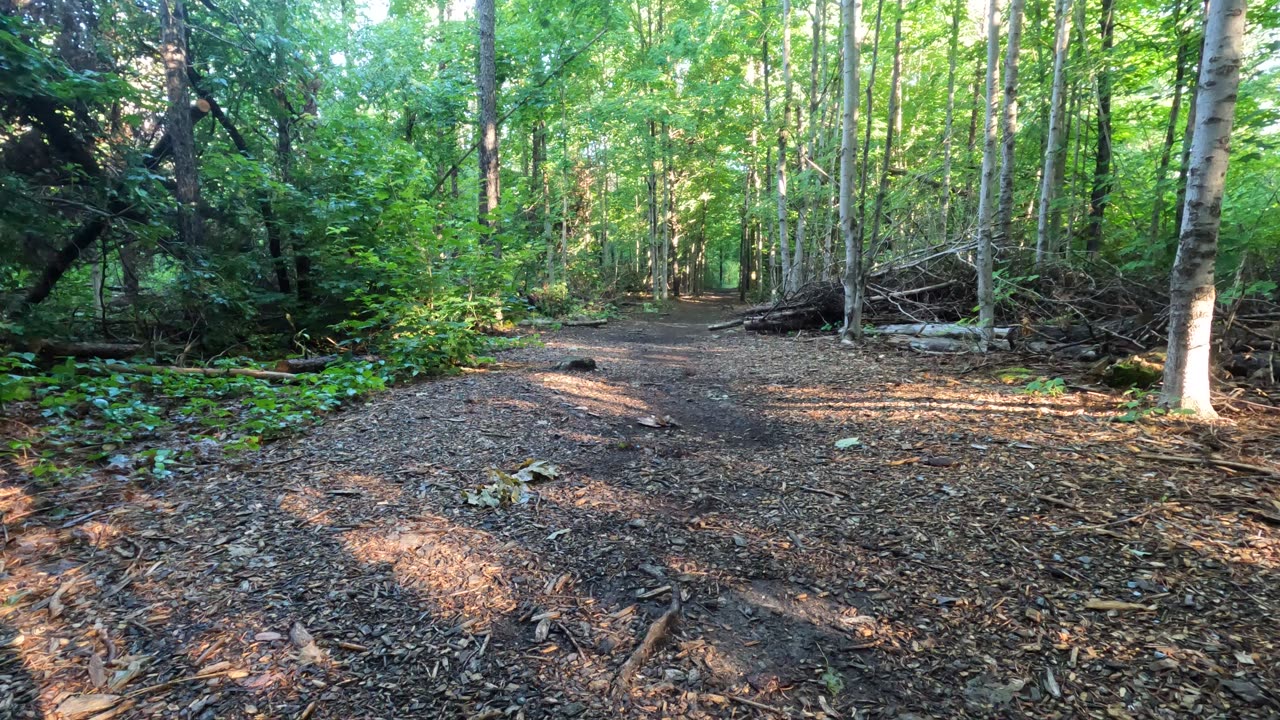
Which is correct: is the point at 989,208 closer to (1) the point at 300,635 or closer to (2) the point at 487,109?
(1) the point at 300,635

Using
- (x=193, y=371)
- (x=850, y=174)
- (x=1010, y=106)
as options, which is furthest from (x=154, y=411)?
(x=1010, y=106)

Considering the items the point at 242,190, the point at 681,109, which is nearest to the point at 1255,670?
the point at 242,190

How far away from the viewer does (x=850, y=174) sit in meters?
9.80

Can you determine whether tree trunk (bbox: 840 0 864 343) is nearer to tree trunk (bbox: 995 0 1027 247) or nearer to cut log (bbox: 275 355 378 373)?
tree trunk (bbox: 995 0 1027 247)

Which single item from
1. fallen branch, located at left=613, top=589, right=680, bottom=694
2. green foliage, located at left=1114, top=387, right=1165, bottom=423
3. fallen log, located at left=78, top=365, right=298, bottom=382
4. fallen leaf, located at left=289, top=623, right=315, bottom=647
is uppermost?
fallen log, located at left=78, top=365, right=298, bottom=382

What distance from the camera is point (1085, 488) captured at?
3125mm

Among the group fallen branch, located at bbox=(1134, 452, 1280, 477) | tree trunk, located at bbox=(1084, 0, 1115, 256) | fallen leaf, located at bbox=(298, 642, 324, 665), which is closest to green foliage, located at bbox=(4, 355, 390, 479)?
fallen leaf, located at bbox=(298, 642, 324, 665)

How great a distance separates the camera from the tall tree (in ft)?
38.5

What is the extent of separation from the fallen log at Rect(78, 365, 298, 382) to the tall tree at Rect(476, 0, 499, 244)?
6.56 metres

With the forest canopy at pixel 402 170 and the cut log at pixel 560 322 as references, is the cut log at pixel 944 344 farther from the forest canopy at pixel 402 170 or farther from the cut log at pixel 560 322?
the cut log at pixel 560 322

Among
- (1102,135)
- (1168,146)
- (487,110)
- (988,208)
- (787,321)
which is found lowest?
(787,321)

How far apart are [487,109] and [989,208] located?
1012 centimetres

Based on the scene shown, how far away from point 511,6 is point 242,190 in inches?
487

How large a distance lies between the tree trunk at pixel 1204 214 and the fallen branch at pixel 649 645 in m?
4.43
